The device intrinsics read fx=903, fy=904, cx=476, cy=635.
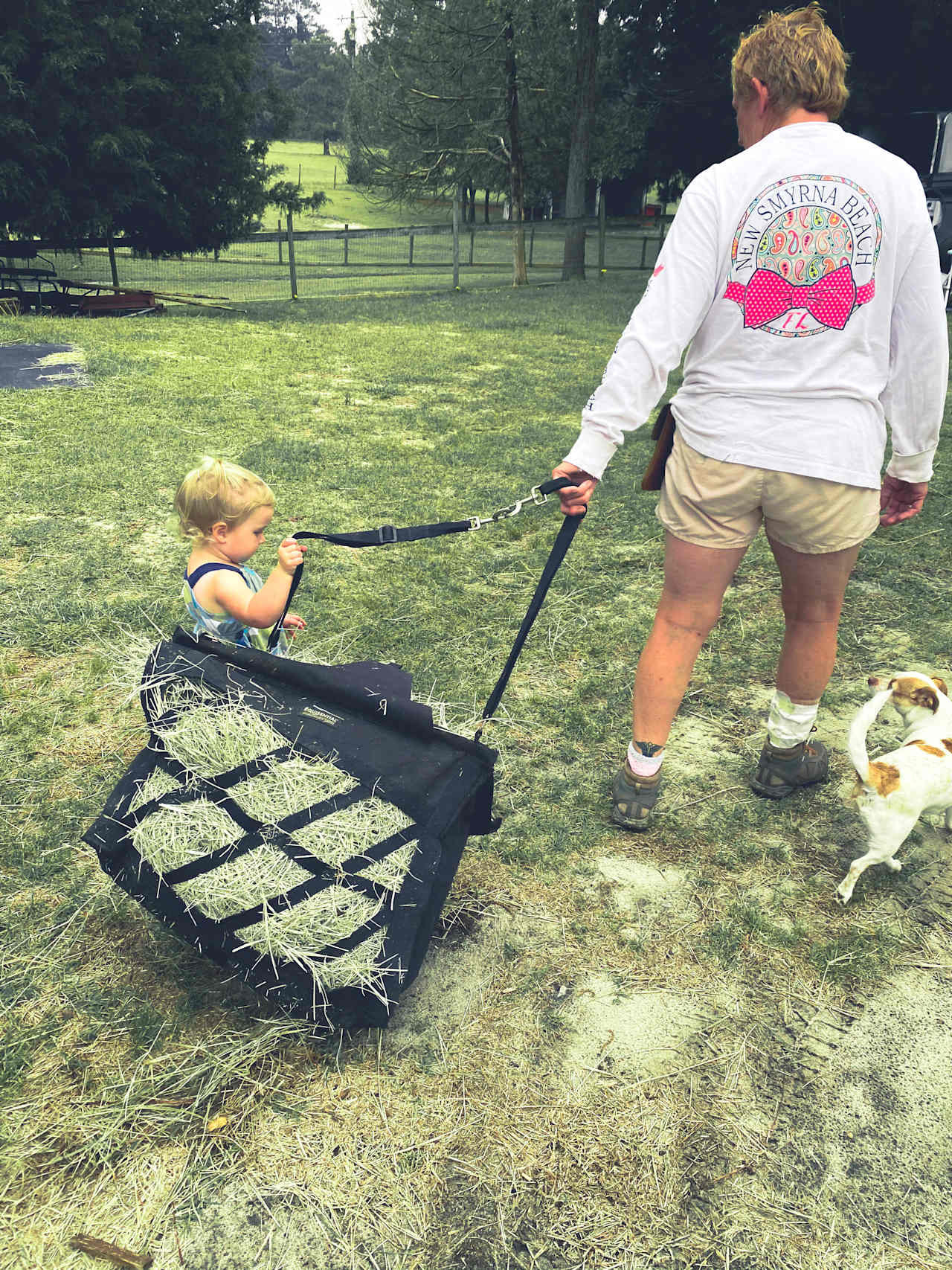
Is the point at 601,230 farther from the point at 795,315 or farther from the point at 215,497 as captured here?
the point at 215,497

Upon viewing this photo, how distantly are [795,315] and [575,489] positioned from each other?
753mm

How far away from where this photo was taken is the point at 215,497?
266 centimetres

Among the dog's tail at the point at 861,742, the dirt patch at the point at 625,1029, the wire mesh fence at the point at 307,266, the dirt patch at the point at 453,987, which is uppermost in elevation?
the wire mesh fence at the point at 307,266

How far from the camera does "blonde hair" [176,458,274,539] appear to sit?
2.65 metres

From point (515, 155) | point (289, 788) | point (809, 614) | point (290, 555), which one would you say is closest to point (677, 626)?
point (809, 614)

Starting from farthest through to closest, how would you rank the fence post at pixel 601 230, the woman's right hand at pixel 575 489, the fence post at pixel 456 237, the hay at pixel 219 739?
the fence post at pixel 601 230 → the fence post at pixel 456 237 → the woman's right hand at pixel 575 489 → the hay at pixel 219 739

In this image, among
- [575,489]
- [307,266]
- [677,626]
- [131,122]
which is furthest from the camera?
[307,266]

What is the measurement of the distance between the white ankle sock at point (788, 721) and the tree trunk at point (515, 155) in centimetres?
1897

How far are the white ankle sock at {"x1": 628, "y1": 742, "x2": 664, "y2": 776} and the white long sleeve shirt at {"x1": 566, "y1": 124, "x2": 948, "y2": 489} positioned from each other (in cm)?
96

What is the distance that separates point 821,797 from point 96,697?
2829 millimetres

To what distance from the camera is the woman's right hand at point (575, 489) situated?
8.60 feet

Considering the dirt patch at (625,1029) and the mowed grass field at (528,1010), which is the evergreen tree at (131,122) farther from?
the dirt patch at (625,1029)

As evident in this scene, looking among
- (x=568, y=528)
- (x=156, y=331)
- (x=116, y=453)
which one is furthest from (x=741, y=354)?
(x=156, y=331)

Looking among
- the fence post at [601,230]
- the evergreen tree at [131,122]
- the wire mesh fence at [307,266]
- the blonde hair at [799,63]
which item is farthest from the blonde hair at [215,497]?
the fence post at [601,230]
